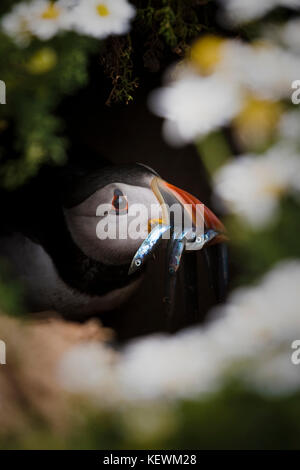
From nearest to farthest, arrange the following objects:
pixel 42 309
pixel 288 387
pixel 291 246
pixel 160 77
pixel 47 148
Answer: pixel 288 387
pixel 291 246
pixel 47 148
pixel 42 309
pixel 160 77

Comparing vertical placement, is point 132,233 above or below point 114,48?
below

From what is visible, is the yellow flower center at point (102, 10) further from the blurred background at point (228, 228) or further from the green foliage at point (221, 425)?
the green foliage at point (221, 425)

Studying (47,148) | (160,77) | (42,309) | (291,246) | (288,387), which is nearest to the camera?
(288,387)

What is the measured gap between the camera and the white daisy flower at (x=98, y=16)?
0.65 meters

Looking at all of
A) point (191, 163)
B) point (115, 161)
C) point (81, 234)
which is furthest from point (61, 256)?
point (191, 163)

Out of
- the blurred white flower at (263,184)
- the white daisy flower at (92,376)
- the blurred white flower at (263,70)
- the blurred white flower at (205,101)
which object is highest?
the blurred white flower at (263,70)

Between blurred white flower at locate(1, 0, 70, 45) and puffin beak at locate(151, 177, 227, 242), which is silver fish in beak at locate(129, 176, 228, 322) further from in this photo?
blurred white flower at locate(1, 0, 70, 45)

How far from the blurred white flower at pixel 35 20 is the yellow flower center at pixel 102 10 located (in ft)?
0.19

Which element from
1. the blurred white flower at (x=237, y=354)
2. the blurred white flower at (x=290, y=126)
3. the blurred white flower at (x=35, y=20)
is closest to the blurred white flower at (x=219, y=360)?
the blurred white flower at (x=237, y=354)

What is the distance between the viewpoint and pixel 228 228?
624mm

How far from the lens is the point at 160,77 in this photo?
1.03 metres
